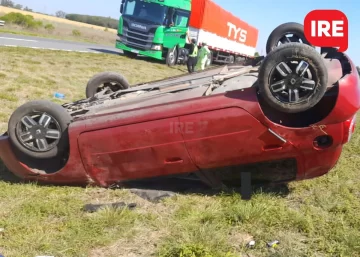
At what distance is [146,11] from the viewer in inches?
701

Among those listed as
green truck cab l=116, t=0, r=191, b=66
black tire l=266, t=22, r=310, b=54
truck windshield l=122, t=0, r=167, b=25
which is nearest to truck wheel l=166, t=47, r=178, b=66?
green truck cab l=116, t=0, r=191, b=66

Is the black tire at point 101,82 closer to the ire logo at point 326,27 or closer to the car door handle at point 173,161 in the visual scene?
the car door handle at point 173,161

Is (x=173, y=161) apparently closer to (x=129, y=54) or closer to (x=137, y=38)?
(x=137, y=38)

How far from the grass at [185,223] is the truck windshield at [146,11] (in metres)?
14.6

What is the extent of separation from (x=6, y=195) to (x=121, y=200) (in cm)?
105

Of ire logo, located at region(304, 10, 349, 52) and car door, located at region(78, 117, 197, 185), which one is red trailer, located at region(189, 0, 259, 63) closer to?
ire logo, located at region(304, 10, 349, 52)

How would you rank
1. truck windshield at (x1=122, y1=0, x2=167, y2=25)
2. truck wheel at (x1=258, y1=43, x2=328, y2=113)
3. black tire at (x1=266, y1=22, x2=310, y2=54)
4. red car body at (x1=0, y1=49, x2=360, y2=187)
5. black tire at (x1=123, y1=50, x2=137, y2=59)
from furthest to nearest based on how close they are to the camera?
black tire at (x1=123, y1=50, x2=137, y2=59) → truck windshield at (x1=122, y1=0, x2=167, y2=25) → black tire at (x1=266, y1=22, x2=310, y2=54) → red car body at (x1=0, y1=49, x2=360, y2=187) → truck wheel at (x1=258, y1=43, x2=328, y2=113)

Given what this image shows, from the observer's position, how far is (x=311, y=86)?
3.16 metres

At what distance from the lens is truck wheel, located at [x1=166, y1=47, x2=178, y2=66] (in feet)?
62.2

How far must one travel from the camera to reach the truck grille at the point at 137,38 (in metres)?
18.1

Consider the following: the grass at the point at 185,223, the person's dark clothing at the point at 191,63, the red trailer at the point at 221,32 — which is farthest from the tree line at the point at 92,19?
the grass at the point at 185,223

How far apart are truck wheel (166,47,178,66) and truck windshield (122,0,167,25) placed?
5.11 ft

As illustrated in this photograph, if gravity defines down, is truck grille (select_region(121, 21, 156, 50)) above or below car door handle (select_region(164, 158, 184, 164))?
above

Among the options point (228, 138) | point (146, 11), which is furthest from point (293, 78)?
point (146, 11)
